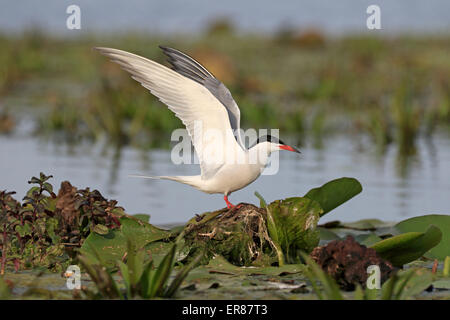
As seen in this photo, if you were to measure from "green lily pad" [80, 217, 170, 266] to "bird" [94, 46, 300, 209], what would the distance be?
414 millimetres

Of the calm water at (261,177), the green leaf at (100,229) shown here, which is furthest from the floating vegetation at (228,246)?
the calm water at (261,177)

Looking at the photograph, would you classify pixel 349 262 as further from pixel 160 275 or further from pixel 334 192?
pixel 160 275

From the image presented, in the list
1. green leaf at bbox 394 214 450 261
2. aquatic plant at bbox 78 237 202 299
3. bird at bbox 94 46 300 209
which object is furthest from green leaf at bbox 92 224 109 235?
green leaf at bbox 394 214 450 261

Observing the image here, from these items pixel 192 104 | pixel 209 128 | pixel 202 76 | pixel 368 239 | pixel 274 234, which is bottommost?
pixel 368 239

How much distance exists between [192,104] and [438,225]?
7.25 feet

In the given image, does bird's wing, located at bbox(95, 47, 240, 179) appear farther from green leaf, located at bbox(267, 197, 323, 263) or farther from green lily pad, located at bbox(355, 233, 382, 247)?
green lily pad, located at bbox(355, 233, 382, 247)

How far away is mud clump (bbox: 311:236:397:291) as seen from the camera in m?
5.65

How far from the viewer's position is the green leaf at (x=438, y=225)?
664cm

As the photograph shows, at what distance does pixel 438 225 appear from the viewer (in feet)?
22.2

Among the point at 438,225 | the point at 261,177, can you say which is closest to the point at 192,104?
the point at 438,225

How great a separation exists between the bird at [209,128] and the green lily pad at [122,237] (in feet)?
1.36
